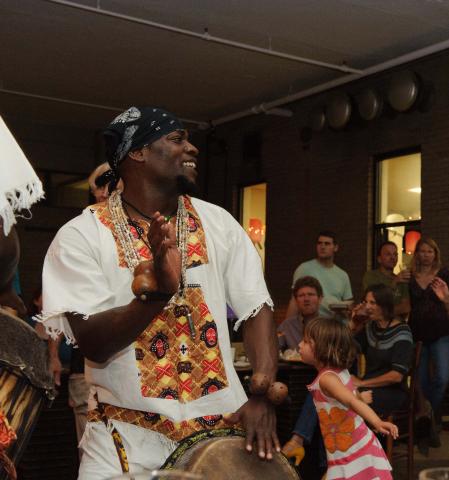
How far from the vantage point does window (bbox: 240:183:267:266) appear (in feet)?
48.0

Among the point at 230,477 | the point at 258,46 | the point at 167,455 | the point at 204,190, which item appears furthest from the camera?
the point at 204,190

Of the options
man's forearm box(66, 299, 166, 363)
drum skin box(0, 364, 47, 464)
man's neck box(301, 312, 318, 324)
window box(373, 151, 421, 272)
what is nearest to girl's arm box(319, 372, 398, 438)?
man's neck box(301, 312, 318, 324)

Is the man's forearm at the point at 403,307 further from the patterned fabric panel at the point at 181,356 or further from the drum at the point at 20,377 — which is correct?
the drum at the point at 20,377

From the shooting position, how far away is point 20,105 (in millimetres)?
14844

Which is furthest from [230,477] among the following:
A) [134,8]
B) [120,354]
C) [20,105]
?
[20,105]

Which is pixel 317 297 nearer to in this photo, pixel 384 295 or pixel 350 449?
pixel 384 295

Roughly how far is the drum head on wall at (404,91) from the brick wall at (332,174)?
0.36 m

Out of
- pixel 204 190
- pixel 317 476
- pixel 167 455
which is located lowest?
pixel 317 476

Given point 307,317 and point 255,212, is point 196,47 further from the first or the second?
point 307,317

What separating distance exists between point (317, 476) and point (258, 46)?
6285mm

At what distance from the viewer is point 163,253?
1.82 m

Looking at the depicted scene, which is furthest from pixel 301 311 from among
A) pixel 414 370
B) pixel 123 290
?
pixel 123 290

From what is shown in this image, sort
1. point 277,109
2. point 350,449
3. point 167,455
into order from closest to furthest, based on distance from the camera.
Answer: point 167,455 < point 350,449 < point 277,109

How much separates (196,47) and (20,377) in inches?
381
